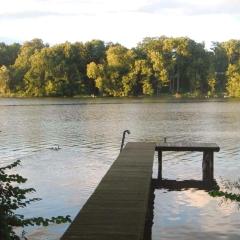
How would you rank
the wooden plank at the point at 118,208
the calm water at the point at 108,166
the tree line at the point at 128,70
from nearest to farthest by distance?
the wooden plank at the point at 118,208 → the calm water at the point at 108,166 → the tree line at the point at 128,70

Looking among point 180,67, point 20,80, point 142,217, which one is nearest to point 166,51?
point 180,67

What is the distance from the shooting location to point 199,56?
456ft

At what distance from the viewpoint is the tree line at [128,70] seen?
454 feet

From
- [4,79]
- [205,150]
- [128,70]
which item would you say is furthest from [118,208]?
[4,79]

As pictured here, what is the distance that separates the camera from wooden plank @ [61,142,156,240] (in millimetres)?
10516

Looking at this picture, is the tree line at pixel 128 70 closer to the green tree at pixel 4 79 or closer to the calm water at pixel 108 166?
the green tree at pixel 4 79

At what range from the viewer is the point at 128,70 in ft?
460

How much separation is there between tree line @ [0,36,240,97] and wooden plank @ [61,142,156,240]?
120006 millimetres

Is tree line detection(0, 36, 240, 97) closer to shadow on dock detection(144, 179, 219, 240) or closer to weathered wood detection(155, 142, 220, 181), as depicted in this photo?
weathered wood detection(155, 142, 220, 181)

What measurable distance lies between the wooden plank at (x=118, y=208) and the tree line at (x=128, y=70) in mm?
120006

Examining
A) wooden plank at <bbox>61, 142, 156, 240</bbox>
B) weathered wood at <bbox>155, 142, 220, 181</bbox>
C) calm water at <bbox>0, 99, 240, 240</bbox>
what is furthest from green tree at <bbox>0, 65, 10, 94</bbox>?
wooden plank at <bbox>61, 142, 156, 240</bbox>

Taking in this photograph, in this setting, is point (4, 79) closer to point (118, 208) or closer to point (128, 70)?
point (128, 70)

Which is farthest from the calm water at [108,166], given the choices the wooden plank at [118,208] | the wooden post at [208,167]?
the wooden plank at [118,208]

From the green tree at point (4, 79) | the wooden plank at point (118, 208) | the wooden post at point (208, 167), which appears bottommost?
the wooden post at point (208, 167)
